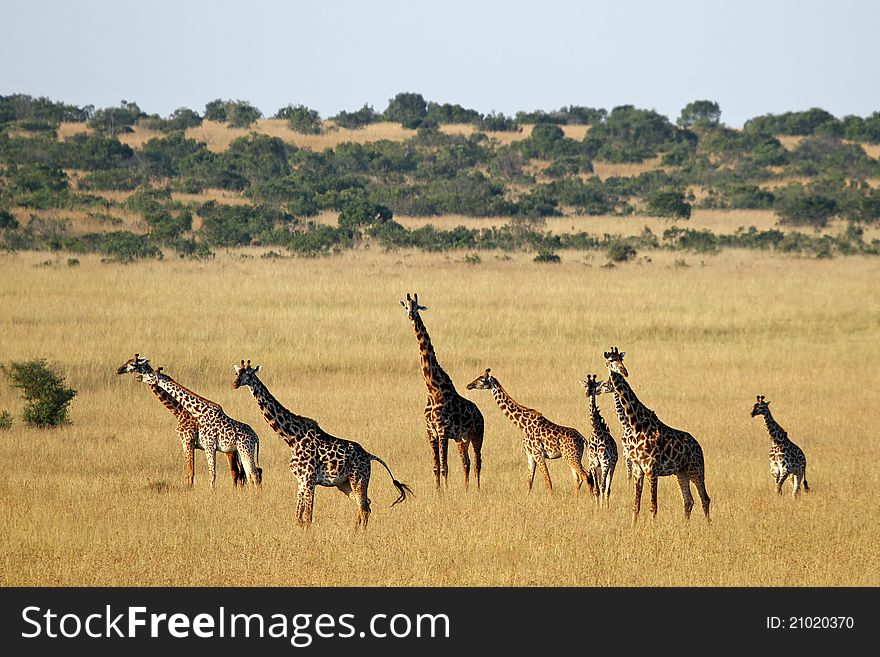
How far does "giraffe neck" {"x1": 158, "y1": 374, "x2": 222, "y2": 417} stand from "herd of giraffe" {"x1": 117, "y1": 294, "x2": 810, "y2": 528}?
1 centimetres

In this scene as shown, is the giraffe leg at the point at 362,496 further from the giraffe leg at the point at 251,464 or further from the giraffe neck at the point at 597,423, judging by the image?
the giraffe neck at the point at 597,423

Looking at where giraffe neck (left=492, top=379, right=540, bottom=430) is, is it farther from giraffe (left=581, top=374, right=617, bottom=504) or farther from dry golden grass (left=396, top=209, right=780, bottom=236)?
dry golden grass (left=396, top=209, right=780, bottom=236)

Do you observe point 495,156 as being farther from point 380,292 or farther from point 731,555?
point 731,555

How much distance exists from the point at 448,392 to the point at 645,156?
260 feet

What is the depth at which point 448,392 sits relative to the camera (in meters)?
14.7

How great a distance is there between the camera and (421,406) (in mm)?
20891

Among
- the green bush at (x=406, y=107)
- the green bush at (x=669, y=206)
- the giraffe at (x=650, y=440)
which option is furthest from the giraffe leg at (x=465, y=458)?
the green bush at (x=406, y=107)

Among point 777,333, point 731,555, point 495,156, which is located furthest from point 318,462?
point 495,156

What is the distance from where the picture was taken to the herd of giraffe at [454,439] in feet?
40.4

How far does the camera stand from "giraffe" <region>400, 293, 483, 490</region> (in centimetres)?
1459

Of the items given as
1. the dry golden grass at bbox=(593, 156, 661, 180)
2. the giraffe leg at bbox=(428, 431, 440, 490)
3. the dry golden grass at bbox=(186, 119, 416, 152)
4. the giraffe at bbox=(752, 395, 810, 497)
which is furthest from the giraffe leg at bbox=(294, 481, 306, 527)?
the dry golden grass at bbox=(186, 119, 416, 152)

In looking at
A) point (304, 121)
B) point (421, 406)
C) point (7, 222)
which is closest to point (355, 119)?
point (304, 121)

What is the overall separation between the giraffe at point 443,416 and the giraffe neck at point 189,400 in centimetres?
229

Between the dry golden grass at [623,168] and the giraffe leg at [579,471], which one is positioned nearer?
the giraffe leg at [579,471]
